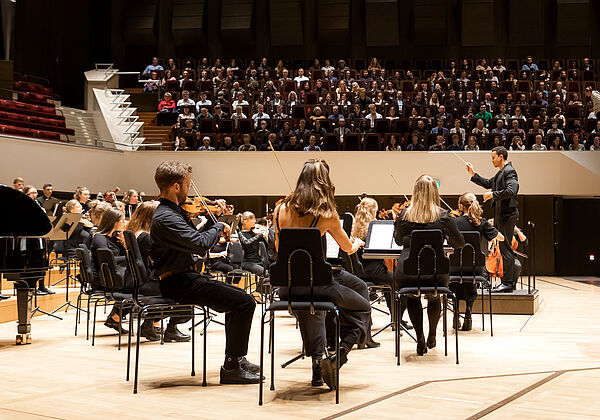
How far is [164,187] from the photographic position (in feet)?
14.4

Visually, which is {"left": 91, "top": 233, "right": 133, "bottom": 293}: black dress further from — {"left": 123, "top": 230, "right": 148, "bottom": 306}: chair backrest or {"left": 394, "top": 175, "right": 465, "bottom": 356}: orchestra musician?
{"left": 394, "top": 175, "right": 465, "bottom": 356}: orchestra musician

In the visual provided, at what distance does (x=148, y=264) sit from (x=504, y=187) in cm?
398

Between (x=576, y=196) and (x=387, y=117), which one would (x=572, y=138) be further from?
(x=387, y=117)

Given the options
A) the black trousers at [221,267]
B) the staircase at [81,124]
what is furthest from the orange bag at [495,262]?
the staircase at [81,124]

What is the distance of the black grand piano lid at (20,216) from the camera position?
18.4 ft

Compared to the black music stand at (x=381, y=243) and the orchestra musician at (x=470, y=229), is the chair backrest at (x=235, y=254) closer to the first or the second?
the orchestra musician at (x=470, y=229)

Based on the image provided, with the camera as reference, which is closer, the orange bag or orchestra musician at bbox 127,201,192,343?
orchestra musician at bbox 127,201,192,343

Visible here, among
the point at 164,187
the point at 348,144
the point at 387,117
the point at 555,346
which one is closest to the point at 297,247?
the point at 164,187

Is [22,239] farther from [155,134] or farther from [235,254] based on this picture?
[155,134]

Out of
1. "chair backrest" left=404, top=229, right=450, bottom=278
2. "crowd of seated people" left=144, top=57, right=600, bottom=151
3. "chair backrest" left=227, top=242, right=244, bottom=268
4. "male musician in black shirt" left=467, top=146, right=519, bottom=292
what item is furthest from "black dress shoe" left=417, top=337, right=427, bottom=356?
"crowd of seated people" left=144, top=57, right=600, bottom=151

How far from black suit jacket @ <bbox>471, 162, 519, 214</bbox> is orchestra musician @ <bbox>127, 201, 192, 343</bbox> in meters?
3.44

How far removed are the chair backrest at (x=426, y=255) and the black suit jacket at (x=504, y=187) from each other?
8.58 ft

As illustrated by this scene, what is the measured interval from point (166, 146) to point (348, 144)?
12.4 feet

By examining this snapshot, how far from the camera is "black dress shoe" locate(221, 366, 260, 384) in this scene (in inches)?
174
